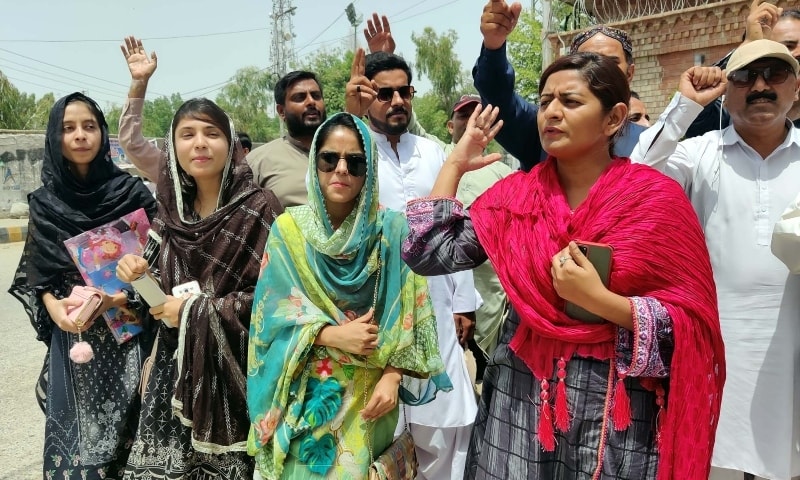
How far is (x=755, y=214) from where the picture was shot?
230 centimetres

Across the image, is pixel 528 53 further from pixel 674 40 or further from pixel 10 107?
pixel 10 107

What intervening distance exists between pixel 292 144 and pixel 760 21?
2.27 meters

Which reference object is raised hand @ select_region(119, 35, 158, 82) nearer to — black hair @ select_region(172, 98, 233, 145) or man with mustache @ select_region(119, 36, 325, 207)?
man with mustache @ select_region(119, 36, 325, 207)

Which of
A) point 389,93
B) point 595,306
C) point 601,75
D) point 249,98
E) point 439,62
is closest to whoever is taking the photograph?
point 595,306

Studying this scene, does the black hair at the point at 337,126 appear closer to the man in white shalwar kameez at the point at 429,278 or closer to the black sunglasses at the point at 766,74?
the man in white shalwar kameez at the point at 429,278

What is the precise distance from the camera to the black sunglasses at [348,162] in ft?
7.48

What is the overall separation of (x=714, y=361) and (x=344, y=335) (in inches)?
43.5

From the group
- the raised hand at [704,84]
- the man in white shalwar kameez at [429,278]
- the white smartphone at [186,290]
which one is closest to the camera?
the raised hand at [704,84]

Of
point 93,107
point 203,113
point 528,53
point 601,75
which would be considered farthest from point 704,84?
point 528,53

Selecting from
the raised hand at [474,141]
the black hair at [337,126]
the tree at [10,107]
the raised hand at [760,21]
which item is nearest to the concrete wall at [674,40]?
the raised hand at [760,21]

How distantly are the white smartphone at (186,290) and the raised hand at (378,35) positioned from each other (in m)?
1.91

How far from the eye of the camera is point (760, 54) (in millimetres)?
2152

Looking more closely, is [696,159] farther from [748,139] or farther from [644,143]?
[644,143]

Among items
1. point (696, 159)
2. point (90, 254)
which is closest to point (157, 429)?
point (90, 254)
